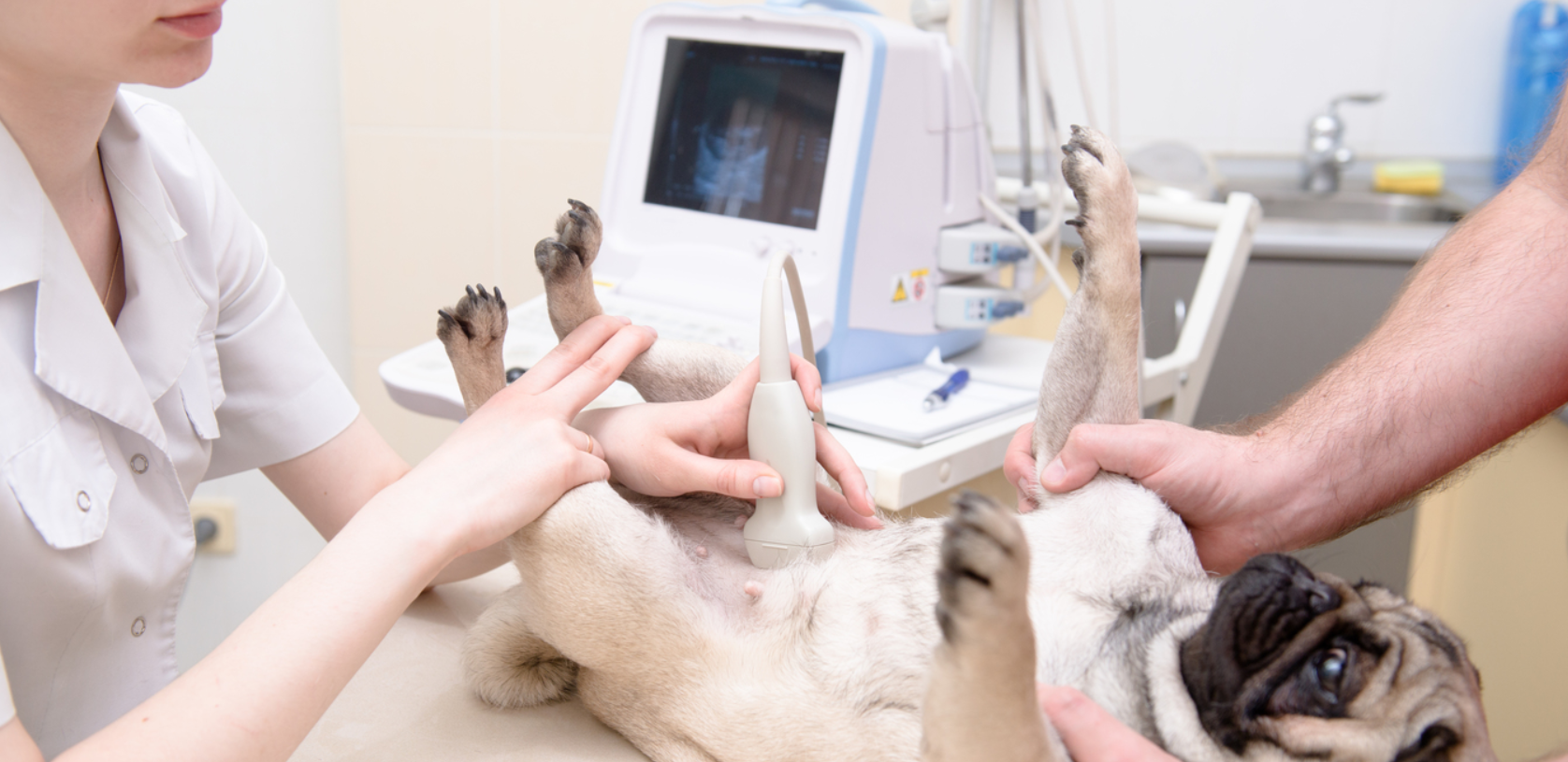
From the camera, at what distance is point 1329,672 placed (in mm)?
816

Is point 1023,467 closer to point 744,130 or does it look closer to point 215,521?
point 744,130

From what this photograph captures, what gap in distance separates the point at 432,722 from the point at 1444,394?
111 cm

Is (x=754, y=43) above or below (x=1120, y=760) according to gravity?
above

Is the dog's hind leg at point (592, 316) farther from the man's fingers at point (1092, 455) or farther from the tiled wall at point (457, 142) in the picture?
the tiled wall at point (457, 142)

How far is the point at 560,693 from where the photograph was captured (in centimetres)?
105

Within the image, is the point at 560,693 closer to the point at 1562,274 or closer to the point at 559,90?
the point at 1562,274

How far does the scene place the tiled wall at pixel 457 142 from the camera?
8.25 feet

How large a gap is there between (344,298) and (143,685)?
6.41 ft

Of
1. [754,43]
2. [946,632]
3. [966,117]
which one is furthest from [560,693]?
[966,117]

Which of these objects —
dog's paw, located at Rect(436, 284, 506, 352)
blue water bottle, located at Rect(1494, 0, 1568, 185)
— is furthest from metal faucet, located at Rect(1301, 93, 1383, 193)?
dog's paw, located at Rect(436, 284, 506, 352)

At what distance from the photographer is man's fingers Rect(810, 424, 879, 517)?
1038 millimetres

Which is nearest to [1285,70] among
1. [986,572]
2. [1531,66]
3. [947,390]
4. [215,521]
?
[1531,66]

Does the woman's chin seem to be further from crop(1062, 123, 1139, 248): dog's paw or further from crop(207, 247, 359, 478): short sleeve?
crop(1062, 123, 1139, 248): dog's paw

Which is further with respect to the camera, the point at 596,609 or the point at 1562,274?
the point at 1562,274
